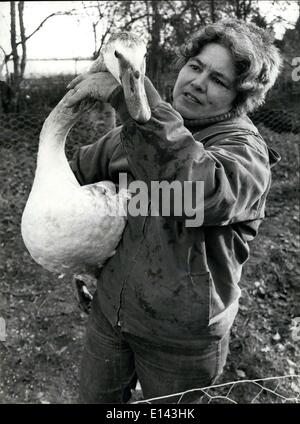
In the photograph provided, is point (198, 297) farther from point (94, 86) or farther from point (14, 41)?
point (14, 41)

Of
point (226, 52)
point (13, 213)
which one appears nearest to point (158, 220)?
point (226, 52)

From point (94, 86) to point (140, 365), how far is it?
0.84m

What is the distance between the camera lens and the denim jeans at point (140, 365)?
134 centimetres

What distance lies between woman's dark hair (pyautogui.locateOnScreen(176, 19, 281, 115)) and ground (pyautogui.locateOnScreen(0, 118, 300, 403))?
127cm

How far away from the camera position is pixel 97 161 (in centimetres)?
146

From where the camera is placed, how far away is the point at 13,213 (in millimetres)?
3803

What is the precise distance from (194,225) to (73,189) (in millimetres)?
333

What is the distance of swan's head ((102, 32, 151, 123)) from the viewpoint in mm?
925

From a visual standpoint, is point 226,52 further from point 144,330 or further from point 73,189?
point 144,330

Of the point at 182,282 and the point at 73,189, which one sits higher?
the point at 73,189

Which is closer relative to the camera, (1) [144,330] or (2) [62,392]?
(1) [144,330]

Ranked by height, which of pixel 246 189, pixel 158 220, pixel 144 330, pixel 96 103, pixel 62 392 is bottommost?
pixel 62 392

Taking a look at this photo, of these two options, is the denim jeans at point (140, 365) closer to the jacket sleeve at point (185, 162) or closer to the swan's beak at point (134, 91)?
the jacket sleeve at point (185, 162)

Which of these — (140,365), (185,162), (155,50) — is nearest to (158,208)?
(185,162)
